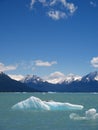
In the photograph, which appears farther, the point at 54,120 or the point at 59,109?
the point at 59,109

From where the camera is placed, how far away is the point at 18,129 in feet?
128

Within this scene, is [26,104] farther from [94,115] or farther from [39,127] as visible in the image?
[39,127]

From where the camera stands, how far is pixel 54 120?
4853 cm

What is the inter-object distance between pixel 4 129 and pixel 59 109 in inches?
1127

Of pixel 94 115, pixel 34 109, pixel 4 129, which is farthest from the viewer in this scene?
pixel 34 109

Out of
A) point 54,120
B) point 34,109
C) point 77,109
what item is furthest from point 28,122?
point 77,109

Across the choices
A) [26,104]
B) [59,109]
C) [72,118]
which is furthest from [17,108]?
[72,118]

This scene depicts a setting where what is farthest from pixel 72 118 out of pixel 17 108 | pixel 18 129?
pixel 17 108

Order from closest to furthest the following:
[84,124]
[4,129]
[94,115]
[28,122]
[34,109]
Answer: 1. [4,129]
2. [84,124]
3. [28,122]
4. [94,115]
5. [34,109]

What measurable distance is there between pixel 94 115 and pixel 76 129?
11351mm

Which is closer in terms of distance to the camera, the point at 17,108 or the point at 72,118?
the point at 72,118

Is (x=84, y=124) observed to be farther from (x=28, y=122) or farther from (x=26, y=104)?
(x=26, y=104)

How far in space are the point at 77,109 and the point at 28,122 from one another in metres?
21.9

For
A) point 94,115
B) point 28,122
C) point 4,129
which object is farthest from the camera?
point 94,115
